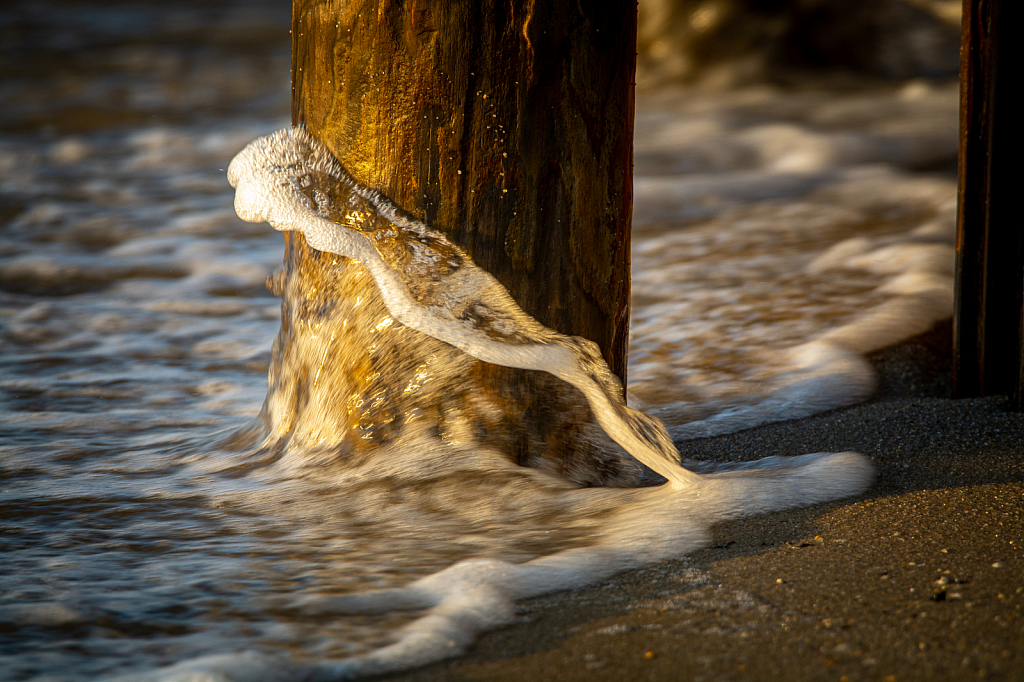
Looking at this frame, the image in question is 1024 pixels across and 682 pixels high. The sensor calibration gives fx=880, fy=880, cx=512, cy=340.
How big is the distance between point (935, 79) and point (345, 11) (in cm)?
698

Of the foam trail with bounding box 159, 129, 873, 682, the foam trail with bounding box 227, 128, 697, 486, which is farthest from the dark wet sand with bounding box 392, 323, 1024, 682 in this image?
the foam trail with bounding box 227, 128, 697, 486

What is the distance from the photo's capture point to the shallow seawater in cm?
138

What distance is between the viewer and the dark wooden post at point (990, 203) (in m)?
2.03

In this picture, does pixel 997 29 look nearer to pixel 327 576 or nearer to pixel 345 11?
pixel 345 11

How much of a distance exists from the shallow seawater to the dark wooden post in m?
0.36

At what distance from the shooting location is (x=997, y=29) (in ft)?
6.63

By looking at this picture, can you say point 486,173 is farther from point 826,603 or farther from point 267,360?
point 267,360

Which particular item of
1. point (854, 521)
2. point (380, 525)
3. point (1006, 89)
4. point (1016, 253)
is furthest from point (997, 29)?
point (380, 525)

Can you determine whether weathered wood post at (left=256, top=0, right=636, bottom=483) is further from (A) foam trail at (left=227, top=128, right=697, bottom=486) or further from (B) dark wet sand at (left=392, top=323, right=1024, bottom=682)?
(B) dark wet sand at (left=392, top=323, right=1024, bottom=682)

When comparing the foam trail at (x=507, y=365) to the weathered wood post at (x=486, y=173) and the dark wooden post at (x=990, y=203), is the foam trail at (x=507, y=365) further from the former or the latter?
the dark wooden post at (x=990, y=203)

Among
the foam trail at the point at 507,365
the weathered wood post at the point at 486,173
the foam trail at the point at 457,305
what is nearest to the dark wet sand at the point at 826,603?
A: the foam trail at the point at 507,365

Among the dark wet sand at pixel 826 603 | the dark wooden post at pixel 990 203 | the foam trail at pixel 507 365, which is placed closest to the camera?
the dark wet sand at pixel 826 603

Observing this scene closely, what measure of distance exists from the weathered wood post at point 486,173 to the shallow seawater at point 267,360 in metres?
0.11

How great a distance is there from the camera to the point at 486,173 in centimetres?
165
